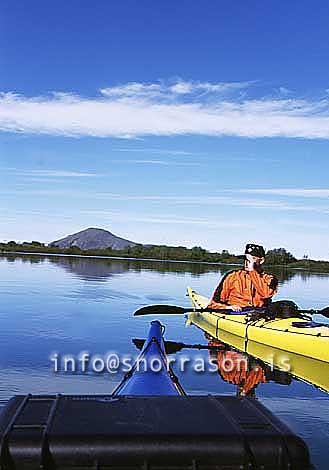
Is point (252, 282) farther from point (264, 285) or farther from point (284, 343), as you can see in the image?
point (284, 343)

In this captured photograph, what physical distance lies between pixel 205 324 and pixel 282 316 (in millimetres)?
3101

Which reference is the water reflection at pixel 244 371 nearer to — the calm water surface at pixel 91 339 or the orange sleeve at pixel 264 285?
the calm water surface at pixel 91 339

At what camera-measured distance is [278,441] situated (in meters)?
2.07

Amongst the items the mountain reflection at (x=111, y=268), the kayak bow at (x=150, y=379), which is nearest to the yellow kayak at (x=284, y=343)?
the kayak bow at (x=150, y=379)

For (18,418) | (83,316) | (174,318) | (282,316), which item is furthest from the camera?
(174,318)

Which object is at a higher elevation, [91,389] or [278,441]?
[278,441]

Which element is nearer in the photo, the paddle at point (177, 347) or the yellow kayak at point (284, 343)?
the yellow kayak at point (284, 343)

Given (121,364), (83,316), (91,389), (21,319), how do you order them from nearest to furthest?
1. (91,389)
2. (121,364)
3. (21,319)
4. (83,316)

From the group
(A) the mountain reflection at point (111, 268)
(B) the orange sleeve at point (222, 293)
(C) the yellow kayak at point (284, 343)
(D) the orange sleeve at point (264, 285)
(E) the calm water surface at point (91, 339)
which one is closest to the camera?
(E) the calm water surface at point (91, 339)

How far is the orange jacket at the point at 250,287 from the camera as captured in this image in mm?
10922

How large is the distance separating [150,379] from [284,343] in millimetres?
4934

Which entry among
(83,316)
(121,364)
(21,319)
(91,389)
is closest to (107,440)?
(91,389)

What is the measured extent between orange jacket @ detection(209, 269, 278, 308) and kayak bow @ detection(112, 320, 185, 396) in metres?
4.87

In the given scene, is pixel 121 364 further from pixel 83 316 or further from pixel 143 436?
pixel 143 436
